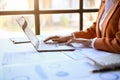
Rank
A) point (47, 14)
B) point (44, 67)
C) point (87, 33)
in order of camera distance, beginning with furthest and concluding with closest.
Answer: point (47, 14) < point (87, 33) < point (44, 67)

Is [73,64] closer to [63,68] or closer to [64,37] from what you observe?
[63,68]

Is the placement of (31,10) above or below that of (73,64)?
above

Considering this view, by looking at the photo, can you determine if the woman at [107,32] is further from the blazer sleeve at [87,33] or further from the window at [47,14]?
the window at [47,14]

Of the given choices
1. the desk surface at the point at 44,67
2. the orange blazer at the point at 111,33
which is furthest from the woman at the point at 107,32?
the desk surface at the point at 44,67

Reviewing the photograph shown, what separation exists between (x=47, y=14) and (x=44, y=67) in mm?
1493

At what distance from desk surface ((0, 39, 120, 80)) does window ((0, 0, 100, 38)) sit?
1108 mm

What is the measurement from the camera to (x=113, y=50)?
116 centimetres

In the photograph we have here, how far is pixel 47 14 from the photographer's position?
94.6 inches

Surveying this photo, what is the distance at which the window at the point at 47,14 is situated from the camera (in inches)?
91.5

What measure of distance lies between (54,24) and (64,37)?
103cm

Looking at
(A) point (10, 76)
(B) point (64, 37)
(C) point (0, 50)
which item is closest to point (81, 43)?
(B) point (64, 37)

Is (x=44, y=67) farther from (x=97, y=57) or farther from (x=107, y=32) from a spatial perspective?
(x=107, y=32)

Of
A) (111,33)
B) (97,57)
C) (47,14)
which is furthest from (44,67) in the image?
(47,14)

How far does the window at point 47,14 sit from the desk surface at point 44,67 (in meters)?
1.11
